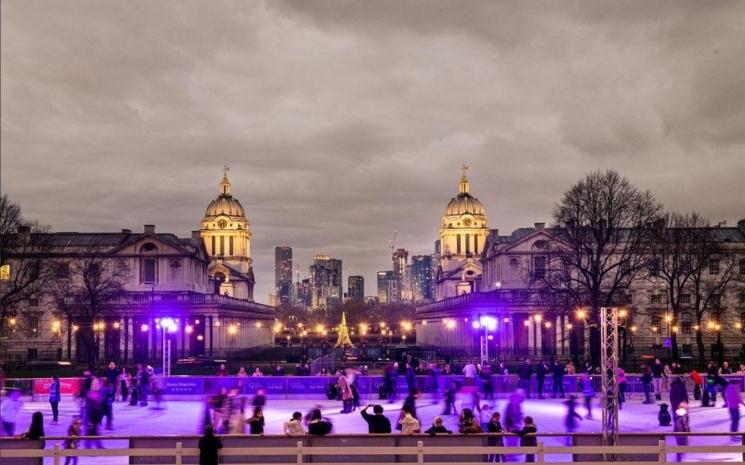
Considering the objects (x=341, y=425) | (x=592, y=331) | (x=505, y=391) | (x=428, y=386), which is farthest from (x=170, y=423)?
(x=592, y=331)

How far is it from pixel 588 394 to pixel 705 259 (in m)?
40.7

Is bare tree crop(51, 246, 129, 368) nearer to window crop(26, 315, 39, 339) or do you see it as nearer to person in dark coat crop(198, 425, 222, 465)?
window crop(26, 315, 39, 339)

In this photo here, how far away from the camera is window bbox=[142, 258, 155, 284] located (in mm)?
104625

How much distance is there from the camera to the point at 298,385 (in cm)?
4316

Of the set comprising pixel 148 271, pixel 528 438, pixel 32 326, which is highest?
pixel 148 271

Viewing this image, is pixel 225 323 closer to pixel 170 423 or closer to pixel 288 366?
pixel 288 366

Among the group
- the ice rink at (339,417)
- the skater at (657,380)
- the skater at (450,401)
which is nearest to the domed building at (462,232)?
the skater at (657,380)

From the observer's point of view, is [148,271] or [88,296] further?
[148,271]

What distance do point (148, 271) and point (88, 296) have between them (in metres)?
25.9

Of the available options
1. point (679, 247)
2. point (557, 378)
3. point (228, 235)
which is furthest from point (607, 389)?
point (228, 235)

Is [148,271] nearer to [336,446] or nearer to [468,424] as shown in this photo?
[468,424]

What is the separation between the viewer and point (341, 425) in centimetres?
3112

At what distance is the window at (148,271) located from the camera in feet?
343

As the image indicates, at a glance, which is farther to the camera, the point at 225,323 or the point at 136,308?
the point at 225,323
